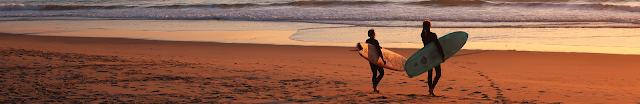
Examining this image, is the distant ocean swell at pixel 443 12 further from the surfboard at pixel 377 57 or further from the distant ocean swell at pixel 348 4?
the surfboard at pixel 377 57

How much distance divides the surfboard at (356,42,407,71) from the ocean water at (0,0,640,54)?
6378 millimetres

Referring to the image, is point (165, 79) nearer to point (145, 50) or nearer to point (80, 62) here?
point (80, 62)

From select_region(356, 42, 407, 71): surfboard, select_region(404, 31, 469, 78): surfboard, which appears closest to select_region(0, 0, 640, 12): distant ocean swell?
select_region(404, 31, 469, 78): surfboard

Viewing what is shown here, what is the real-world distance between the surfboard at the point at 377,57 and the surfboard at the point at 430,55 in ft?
0.60

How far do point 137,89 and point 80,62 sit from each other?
8.73ft

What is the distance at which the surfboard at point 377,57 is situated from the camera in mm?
5470

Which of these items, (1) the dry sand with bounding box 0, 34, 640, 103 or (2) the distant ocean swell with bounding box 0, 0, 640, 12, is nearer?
(1) the dry sand with bounding box 0, 34, 640, 103

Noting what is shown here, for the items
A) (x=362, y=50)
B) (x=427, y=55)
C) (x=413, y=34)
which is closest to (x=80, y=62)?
(x=362, y=50)

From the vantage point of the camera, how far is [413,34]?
15.5 m

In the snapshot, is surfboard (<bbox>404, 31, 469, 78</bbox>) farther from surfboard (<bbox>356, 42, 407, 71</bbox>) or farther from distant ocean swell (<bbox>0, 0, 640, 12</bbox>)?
distant ocean swell (<bbox>0, 0, 640, 12</bbox>)

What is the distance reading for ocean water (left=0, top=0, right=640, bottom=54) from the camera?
1363 centimetres

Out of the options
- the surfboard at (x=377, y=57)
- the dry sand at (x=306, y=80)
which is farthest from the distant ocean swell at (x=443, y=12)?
the surfboard at (x=377, y=57)

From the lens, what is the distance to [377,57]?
Answer: 5.57m

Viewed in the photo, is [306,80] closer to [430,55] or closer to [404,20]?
[430,55]
